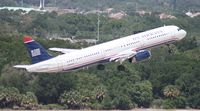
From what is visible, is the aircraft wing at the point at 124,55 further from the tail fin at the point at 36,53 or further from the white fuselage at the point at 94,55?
the tail fin at the point at 36,53

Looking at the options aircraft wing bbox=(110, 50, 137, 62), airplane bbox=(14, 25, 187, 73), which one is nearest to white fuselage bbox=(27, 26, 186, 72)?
airplane bbox=(14, 25, 187, 73)

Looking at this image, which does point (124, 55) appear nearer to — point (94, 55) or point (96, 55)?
point (96, 55)

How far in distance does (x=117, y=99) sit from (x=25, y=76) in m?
16.6

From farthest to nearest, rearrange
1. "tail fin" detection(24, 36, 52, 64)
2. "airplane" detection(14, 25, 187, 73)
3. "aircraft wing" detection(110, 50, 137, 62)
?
"tail fin" detection(24, 36, 52, 64) < "airplane" detection(14, 25, 187, 73) < "aircraft wing" detection(110, 50, 137, 62)

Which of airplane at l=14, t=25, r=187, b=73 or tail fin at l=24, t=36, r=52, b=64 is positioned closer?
airplane at l=14, t=25, r=187, b=73

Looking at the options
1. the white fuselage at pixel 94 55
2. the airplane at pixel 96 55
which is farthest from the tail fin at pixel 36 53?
the white fuselage at pixel 94 55

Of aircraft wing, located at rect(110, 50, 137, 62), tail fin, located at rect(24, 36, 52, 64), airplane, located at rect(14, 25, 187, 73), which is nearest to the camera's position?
aircraft wing, located at rect(110, 50, 137, 62)

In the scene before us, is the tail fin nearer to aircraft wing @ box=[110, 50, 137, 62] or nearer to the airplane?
the airplane

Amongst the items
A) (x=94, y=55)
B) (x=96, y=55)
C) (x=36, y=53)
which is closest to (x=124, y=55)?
(x=96, y=55)

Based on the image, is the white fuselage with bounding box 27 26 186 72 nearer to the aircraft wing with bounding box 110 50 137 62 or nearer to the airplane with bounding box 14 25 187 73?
the airplane with bounding box 14 25 187 73

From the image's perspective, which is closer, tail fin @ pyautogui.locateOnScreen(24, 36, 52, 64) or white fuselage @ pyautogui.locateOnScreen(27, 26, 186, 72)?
white fuselage @ pyautogui.locateOnScreen(27, 26, 186, 72)

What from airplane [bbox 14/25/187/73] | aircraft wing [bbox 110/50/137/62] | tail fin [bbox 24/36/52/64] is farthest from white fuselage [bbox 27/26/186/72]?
tail fin [bbox 24/36/52/64]

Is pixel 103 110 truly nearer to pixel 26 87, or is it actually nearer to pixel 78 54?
pixel 26 87

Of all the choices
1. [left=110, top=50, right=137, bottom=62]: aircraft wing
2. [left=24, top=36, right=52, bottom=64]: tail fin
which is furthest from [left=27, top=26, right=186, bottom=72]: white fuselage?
[left=24, top=36, right=52, bottom=64]: tail fin
